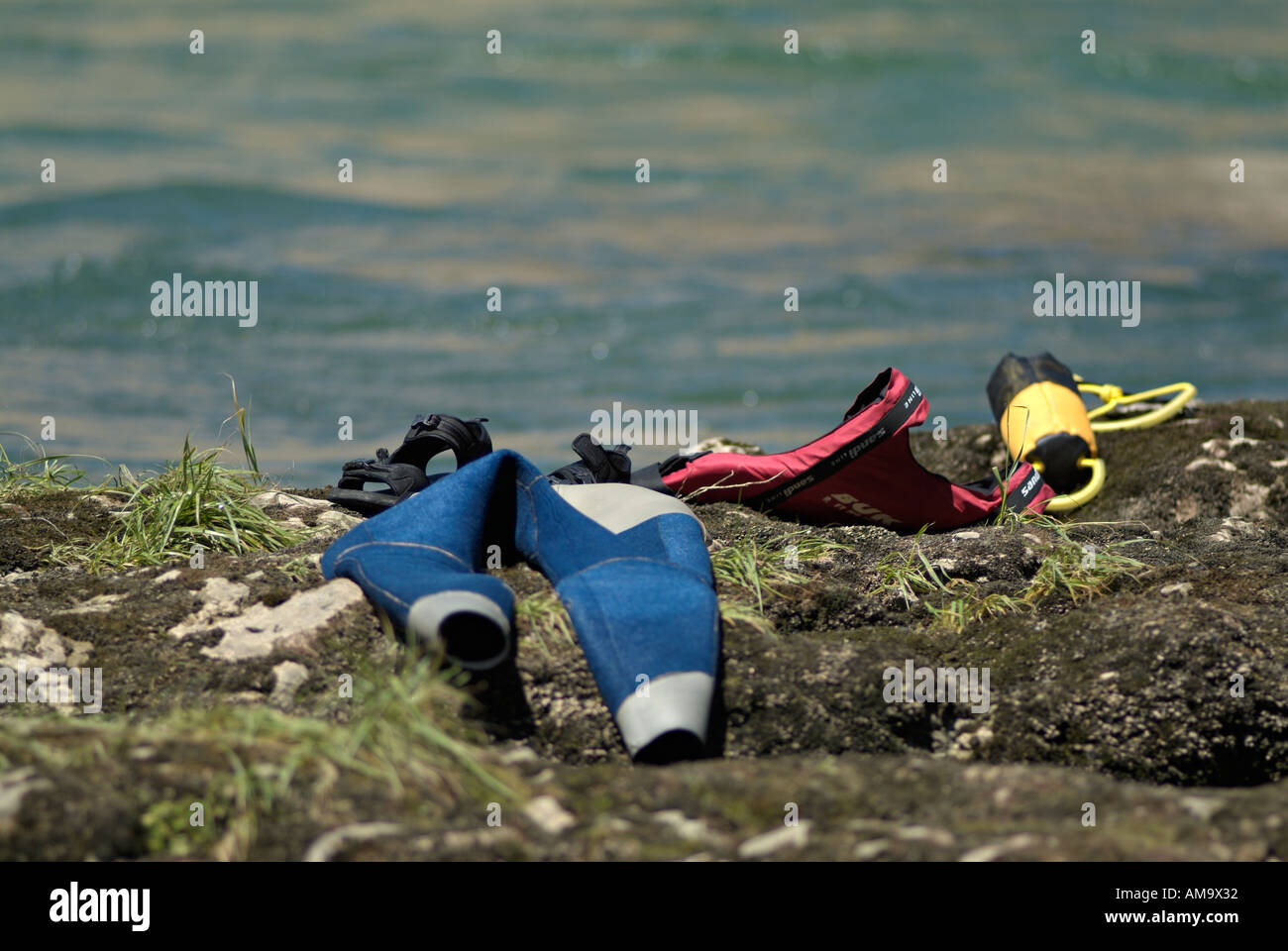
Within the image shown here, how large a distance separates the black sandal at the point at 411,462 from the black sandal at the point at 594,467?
0.30 metres

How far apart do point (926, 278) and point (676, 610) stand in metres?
10.6

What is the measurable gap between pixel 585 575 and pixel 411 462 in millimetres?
1309

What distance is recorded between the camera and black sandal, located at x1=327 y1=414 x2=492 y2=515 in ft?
14.0

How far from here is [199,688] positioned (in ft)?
9.96

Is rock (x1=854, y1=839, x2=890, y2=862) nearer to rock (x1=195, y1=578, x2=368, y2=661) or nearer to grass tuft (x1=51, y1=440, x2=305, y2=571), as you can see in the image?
rock (x1=195, y1=578, x2=368, y2=661)

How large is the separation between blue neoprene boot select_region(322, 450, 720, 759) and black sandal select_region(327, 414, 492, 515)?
26.4 inches

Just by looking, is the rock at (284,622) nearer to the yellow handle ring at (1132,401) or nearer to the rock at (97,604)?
the rock at (97,604)

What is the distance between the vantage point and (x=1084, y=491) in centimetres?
527

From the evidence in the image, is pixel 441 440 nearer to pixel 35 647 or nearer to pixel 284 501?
pixel 284 501

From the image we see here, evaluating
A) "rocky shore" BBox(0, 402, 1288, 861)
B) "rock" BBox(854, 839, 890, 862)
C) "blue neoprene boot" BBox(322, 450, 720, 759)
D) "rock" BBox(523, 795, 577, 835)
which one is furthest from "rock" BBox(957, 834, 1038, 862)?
"blue neoprene boot" BBox(322, 450, 720, 759)

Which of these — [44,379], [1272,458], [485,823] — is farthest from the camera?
[44,379]
